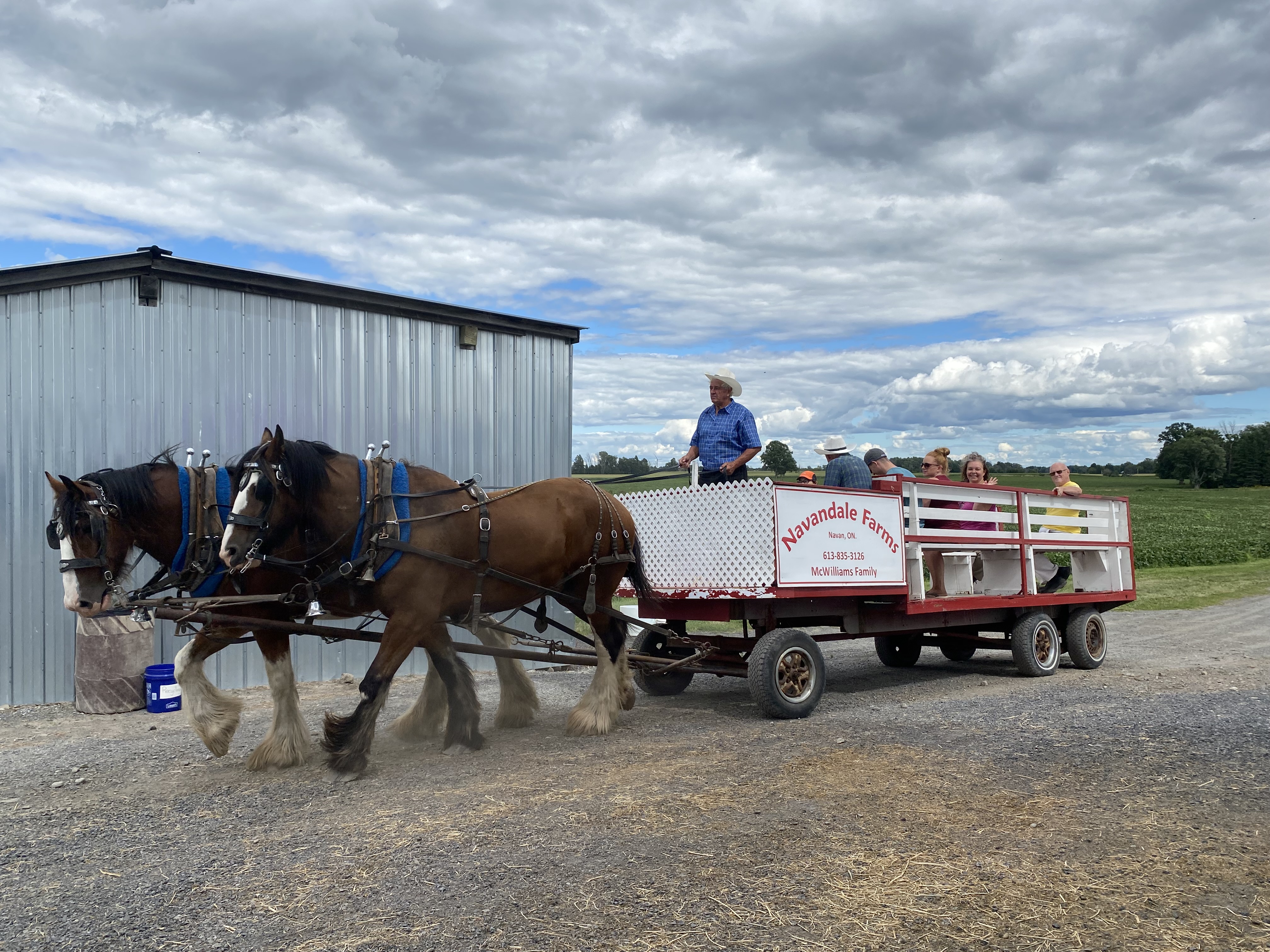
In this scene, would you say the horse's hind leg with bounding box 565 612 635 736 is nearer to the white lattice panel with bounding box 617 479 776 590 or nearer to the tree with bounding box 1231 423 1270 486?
the white lattice panel with bounding box 617 479 776 590

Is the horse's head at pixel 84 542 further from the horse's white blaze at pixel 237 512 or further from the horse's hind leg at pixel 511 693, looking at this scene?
the horse's hind leg at pixel 511 693

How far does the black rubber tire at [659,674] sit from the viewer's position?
7.84 meters

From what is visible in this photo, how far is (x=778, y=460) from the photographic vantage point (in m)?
8.48

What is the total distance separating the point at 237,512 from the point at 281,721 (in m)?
1.42

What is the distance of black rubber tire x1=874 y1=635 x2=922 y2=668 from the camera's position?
33.3 feet

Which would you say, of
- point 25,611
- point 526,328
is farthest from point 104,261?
point 526,328

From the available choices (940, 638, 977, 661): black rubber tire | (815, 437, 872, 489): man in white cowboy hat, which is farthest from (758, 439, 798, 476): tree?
(940, 638, 977, 661): black rubber tire

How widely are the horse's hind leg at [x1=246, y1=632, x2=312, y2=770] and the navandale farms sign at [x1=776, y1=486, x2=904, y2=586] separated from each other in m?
3.25

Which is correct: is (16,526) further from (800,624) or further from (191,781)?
(800,624)

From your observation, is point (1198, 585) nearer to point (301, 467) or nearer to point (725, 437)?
point (725, 437)

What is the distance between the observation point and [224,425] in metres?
9.09

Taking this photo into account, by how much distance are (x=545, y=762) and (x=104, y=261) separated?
618cm

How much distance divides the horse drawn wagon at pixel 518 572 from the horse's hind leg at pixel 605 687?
17 millimetres

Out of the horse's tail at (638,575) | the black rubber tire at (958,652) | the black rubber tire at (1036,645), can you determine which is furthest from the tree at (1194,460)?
the horse's tail at (638,575)
